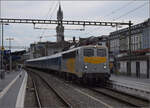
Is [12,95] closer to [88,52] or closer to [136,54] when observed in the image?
[88,52]

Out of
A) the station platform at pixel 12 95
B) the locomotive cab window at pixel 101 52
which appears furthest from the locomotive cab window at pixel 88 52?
the station platform at pixel 12 95

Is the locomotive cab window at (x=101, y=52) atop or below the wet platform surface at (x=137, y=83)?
atop

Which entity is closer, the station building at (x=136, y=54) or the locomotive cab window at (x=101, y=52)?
the locomotive cab window at (x=101, y=52)

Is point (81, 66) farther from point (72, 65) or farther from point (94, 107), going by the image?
point (94, 107)

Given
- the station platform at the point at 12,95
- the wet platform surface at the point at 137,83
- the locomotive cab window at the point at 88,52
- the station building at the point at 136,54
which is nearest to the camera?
the station platform at the point at 12,95

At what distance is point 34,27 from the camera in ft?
95.9

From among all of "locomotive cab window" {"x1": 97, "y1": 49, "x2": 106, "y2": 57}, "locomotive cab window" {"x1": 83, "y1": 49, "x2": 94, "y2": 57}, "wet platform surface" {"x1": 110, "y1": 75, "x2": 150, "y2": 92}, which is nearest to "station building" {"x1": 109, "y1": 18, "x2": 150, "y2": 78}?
"wet platform surface" {"x1": 110, "y1": 75, "x2": 150, "y2": 92}

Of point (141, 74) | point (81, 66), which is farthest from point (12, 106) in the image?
point (141, 74)

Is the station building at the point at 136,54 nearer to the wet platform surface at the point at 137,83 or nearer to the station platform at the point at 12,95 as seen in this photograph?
the wet platform surface at the point at 137,83

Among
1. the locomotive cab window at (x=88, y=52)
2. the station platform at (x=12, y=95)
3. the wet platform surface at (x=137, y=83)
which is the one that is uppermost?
the locomotive cab window at (x=88, y=52)

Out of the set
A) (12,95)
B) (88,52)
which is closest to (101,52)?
(88,52)

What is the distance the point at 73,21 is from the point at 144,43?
18.6m

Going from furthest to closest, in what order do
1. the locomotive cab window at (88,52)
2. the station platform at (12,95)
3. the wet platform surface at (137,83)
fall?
the locomotive cab window at (88,52)
the wet platform surface at (137,83)
the station platform at (12,95)

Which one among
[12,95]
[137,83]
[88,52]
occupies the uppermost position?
[88,52]
